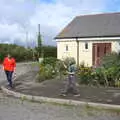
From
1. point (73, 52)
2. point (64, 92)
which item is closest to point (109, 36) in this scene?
point (73, 52)

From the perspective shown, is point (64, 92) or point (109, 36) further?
point (109, 36)

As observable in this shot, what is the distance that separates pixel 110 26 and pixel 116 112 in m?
22.6

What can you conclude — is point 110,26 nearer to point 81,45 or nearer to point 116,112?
point 81,45

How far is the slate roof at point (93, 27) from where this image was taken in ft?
109

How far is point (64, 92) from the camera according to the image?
631 inches

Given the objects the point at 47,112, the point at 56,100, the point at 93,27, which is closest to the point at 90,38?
the point at 93,27

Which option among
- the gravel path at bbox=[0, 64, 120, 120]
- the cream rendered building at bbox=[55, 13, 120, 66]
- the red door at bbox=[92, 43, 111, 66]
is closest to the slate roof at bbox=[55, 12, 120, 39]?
the cream rendered building at bbox=[55, 13, 120, 66]

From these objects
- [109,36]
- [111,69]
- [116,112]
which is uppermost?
[109,36]

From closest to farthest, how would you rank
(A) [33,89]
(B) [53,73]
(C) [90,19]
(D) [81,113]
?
(D) [81,113]
(A) [33,89]
(B) [53,73]
(C) [90,19]

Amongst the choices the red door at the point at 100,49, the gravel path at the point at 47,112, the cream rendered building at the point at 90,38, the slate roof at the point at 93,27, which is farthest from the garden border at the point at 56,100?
the slate roof at the point at 93,27

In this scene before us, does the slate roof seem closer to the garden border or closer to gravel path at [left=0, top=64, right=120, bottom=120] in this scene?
the garden border

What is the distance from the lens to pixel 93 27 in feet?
115

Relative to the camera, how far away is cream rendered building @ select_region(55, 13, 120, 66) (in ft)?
106

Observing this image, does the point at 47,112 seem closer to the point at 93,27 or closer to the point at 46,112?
the point at 46,112
